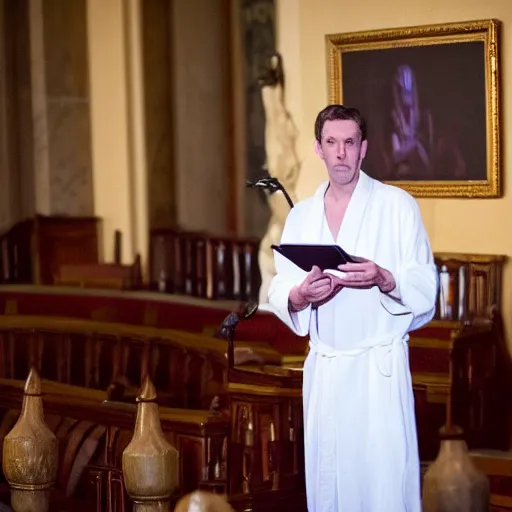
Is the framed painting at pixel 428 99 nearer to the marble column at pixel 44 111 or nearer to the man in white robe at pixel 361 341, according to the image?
the marble column at pixel 44 111

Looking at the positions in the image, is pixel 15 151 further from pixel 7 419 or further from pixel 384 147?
pixel 384 147

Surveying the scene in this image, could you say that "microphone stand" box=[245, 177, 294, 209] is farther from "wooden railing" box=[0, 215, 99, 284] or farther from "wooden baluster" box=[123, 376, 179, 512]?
"wooden baluster" box=[123, 376, 179, 512]

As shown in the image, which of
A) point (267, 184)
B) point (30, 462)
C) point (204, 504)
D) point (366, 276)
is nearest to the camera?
point (204, 504)

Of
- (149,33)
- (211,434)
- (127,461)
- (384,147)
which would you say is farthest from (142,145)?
(127,461)

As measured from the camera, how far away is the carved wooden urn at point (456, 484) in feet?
10.1

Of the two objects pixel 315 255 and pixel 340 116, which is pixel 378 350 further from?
pixel 340 116

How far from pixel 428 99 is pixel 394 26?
35 centimetres

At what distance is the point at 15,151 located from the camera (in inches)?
271

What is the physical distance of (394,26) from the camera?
5.68 meters

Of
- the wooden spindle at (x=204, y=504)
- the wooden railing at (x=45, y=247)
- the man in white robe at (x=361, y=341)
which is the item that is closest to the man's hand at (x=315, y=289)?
the man in white robe at (x=361, y=341)

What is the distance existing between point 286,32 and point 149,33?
848 mm

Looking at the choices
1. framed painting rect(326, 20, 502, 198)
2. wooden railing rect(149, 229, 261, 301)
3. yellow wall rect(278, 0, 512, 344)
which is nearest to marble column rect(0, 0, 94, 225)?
wooden railing rect(149, 229, 261, 301)

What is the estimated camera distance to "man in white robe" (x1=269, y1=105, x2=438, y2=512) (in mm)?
3865

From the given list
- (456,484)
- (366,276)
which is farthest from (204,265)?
(456,484)
